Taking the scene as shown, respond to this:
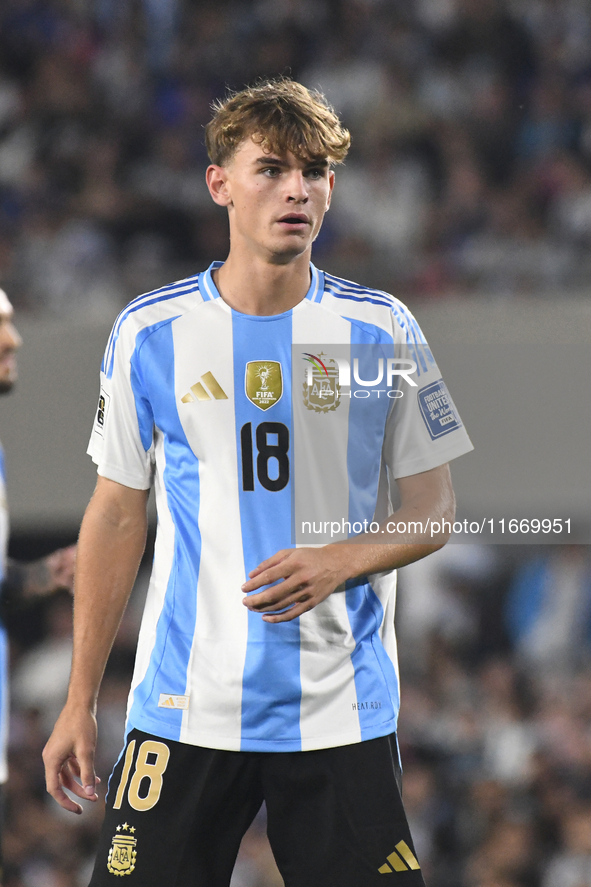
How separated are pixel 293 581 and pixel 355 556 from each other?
0.16m

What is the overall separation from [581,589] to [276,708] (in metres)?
4.90

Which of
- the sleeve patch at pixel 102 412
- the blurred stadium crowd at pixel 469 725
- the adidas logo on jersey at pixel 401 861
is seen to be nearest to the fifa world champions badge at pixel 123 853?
the adidas logo on jersey at pixel 401 861

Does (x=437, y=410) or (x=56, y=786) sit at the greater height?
(x=437, y=410)

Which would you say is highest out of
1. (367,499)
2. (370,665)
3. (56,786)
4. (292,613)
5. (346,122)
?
(346,122)

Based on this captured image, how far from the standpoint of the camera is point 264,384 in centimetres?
243

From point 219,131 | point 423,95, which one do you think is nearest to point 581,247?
point 423,95

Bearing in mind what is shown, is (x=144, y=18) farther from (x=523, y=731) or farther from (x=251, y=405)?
(x=251, y=405)

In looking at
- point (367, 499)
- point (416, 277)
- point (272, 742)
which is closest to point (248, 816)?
point (272, 742)

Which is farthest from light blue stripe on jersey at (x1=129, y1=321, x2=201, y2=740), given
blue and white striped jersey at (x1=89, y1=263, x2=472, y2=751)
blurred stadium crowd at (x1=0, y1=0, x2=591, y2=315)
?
blurred stadium crowd at (x1=0, y1=0, x2=591, y2=315)

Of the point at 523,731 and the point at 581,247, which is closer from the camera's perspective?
the point at 523,731

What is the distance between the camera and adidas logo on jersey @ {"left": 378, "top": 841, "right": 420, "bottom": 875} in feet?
7.24

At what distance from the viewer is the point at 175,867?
7.34 feet

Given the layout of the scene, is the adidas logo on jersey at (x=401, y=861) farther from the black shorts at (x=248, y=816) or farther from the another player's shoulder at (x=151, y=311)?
the another player's shoulder at (x=151, y=311)

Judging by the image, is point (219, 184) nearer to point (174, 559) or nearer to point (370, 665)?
point (174, 559)
